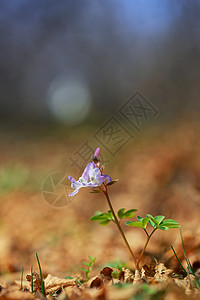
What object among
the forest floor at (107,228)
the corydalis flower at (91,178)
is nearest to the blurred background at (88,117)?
the forest floor at (107,228)

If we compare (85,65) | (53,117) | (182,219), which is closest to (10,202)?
(182,219)

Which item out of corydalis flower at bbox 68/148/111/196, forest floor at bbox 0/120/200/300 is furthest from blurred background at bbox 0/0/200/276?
corydalis flower at bbox 68/148/111/196

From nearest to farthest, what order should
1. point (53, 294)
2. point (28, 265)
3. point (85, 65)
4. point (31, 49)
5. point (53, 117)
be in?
point (53, 294)
point (28, 265)
point (53, 117)
point (85, 65)
point (31, 49)

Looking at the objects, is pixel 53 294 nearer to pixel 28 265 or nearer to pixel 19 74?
pixel 28 265

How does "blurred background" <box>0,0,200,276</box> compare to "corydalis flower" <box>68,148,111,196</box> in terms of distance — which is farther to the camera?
"blurred background" <box>0,0,200,276</box>

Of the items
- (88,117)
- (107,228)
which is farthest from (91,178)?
(88,117)

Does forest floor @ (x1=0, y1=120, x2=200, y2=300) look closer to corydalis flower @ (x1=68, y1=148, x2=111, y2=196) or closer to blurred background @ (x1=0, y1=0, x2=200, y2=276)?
blurred background @ (x1=0, y1=0, x2=200, y2=276)

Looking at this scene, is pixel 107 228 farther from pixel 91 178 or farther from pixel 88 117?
pixel 88 117

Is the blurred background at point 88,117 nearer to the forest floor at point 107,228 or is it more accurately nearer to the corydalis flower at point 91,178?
the forest floor at point 107,228

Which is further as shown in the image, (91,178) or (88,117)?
(88,117)
